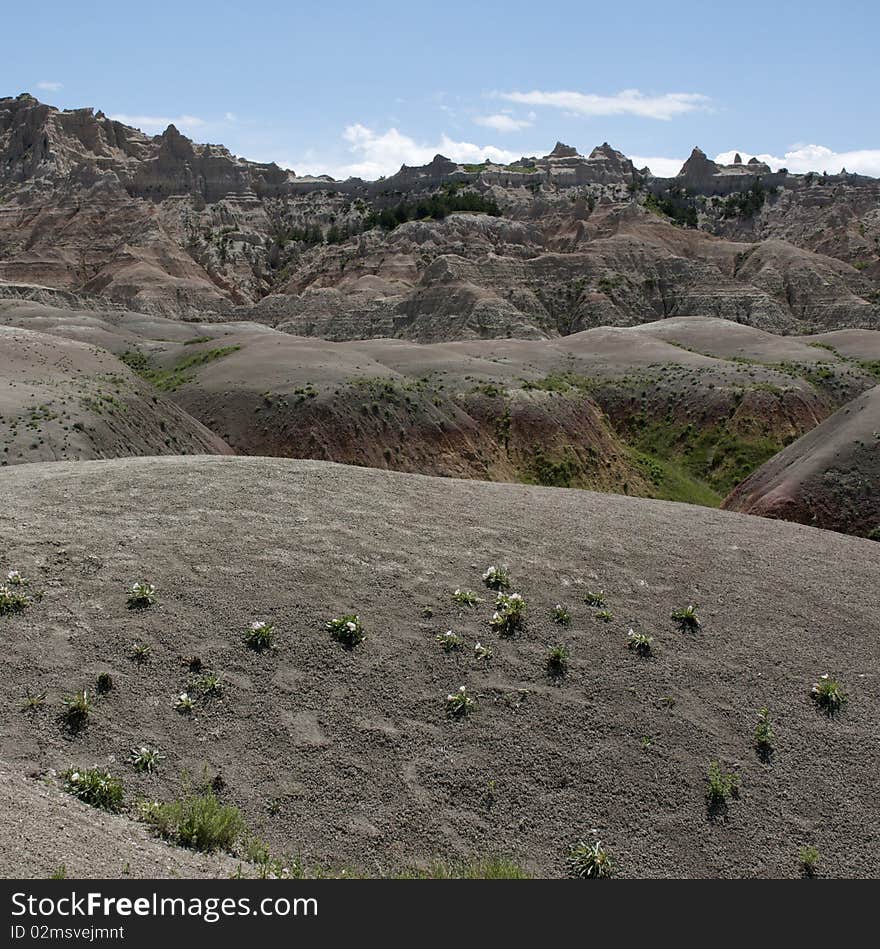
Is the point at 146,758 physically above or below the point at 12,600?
below

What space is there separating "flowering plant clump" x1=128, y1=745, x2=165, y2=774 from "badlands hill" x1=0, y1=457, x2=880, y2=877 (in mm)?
124

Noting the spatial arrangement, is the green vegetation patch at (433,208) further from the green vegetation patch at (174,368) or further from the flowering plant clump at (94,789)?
the flowering plant clump at (94,789)

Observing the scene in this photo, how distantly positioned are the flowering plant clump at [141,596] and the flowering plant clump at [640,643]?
6924 mm

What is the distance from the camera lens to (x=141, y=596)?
12.3m

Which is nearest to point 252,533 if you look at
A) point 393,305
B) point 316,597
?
point 316,597

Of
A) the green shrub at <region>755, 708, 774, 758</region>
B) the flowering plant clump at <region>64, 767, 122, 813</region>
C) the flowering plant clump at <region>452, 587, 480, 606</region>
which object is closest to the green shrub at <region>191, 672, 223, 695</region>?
the flowering plant clump at <region>64, 767, 122, 813</region>

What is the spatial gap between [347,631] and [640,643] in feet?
14.2

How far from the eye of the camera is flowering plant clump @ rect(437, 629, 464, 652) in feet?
40.7

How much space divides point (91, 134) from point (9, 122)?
673 inches

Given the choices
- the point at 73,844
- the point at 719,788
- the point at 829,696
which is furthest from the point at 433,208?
the point at 73,844

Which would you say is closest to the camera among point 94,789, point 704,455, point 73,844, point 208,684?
point 73,844

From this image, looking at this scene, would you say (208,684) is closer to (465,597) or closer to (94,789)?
(94,789)

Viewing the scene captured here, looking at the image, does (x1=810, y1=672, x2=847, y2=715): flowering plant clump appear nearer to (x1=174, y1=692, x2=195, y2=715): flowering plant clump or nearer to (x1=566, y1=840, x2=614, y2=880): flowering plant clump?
(x1=566, y1=840, x2=614, y2=880): flowering plant clump

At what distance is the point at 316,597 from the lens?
13.0 meters
